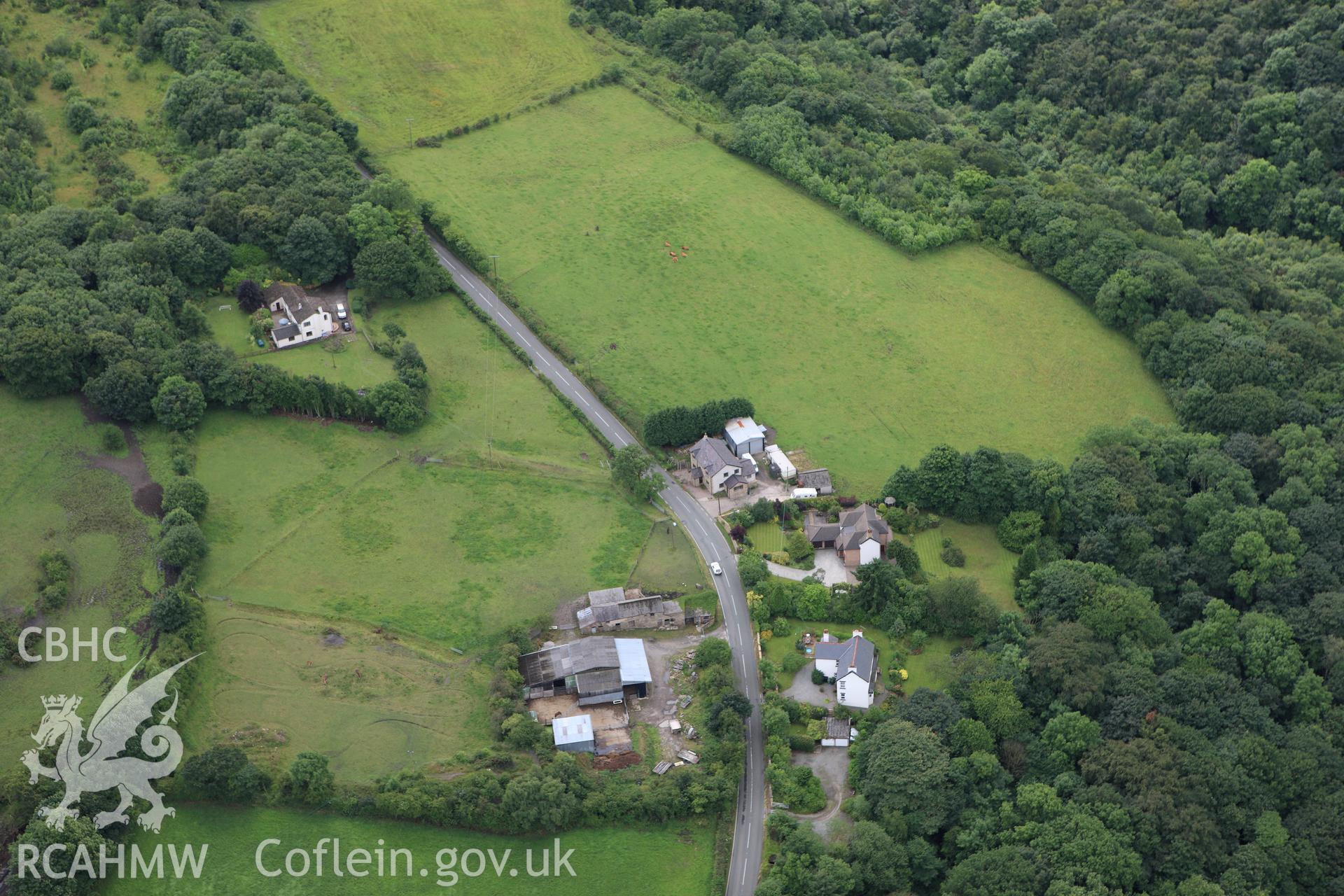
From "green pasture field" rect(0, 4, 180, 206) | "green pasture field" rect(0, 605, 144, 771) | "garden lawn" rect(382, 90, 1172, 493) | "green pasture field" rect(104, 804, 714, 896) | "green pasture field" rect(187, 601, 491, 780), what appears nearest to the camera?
"green pasture field" rect(104, 804, 714, 896)

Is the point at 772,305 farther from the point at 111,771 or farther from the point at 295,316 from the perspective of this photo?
the point at 111,771

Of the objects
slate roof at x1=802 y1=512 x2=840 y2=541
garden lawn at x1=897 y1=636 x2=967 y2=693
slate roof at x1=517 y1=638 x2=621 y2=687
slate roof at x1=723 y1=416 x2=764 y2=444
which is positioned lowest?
Result: slate roof at x1=517 y1=638 x2=621 y2=687

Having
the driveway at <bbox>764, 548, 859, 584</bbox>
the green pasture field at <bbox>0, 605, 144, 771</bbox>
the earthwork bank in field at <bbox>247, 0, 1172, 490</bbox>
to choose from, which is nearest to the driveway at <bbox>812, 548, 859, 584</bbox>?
the driveway at <bbox>764, 548, 859, 584</bbox>

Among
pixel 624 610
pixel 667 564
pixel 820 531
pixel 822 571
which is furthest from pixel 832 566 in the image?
pixel 624 610

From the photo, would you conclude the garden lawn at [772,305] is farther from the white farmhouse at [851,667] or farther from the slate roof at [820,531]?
the white farmhouse at [851,667]

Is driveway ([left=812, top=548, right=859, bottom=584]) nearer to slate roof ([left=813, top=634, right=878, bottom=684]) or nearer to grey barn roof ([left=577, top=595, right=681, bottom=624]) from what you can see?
slate roof ([left=813, top=634, right=878, bottom=684])

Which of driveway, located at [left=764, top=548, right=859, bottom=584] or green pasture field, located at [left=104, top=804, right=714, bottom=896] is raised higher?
driveway, located at [left=764, top=548, right=859, bottom=584]

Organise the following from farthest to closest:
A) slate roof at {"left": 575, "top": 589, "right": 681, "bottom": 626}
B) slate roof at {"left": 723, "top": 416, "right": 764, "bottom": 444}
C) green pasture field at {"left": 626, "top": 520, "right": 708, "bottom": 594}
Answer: slate roof at {"left": 723, "top": 416, "right": 764, "bottom": 444}
green pasture field at {"left": 626, "top": 520, "right": 708, "bottom": 594}
slate roof at {"left": 575, "top": 589, "right": 681, "bottom": 626}
